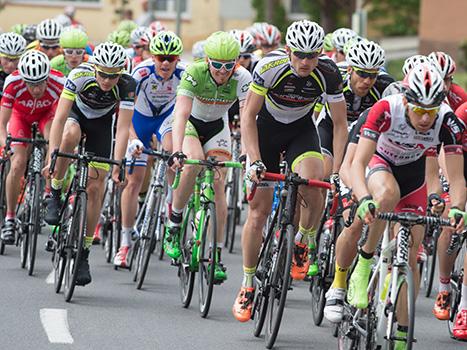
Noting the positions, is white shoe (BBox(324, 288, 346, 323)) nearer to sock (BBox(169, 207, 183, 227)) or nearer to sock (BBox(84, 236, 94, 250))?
sock (BBox(169, 207, 183, 227))

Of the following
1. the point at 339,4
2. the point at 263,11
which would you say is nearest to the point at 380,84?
the point at 339,4

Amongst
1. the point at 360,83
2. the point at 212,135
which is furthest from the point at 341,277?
the point at 212,135

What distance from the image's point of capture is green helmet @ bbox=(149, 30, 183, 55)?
42.0 feet

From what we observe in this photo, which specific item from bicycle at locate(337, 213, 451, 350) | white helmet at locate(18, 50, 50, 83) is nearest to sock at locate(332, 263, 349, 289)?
bicycle at locate(337, 213, 451, 350)

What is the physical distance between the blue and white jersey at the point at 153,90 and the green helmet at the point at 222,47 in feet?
6.79

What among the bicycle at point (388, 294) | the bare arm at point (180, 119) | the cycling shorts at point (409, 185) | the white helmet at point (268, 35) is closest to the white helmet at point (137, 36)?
the white helmet at point (268, 35)

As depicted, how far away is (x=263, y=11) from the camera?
155 ft

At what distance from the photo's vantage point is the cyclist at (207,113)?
11141 mm

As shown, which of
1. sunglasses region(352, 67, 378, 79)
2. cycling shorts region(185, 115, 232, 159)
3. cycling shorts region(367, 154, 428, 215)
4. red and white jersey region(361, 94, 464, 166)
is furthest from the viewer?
cycling shorts region(185, 115, 232, 159)

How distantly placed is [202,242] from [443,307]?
1947mm

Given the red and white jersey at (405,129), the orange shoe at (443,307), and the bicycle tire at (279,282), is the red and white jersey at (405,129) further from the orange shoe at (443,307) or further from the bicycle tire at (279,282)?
the orange shoe at (443,307)

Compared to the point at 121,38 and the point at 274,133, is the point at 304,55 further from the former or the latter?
the point at 121,38

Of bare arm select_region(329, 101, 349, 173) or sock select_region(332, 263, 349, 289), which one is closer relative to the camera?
sock select_region(332, 263, 349, 289)

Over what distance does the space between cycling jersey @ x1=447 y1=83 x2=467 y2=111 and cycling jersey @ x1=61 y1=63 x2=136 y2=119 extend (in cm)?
271
